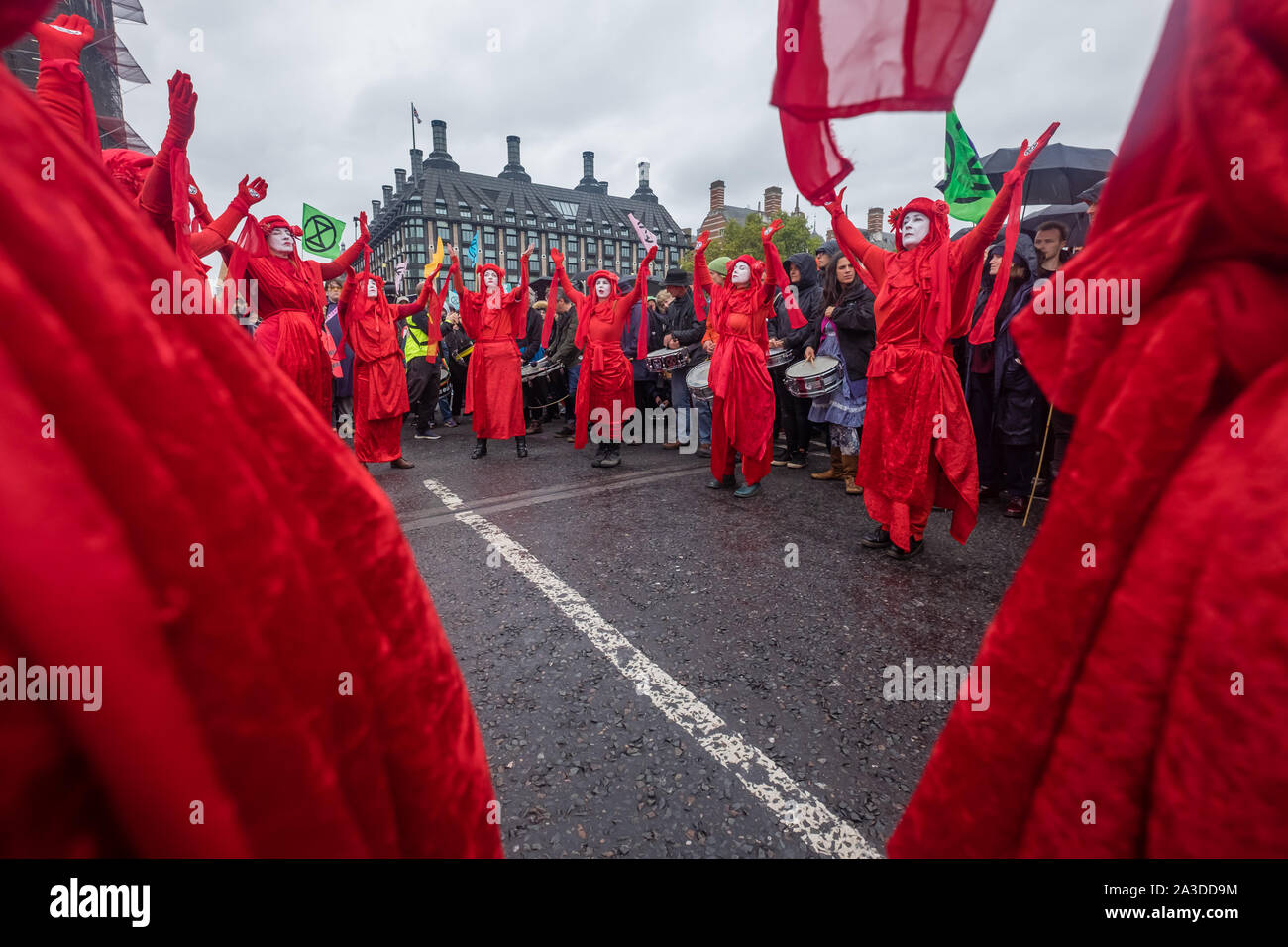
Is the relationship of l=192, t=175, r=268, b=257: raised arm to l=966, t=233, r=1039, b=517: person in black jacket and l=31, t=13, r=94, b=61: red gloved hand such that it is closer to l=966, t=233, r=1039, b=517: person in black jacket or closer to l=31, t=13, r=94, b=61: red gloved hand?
l=31, t=13, r=94, b=61: red gloved hand

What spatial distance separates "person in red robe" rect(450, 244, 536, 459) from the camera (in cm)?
704

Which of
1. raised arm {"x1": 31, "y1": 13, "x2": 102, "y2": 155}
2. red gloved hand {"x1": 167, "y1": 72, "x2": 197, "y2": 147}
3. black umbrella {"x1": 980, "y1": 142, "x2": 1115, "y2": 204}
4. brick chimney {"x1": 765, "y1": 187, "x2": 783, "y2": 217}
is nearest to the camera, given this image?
raised arm {"x1": 31, "y1": 13, "x2": 102, "y2": 155}

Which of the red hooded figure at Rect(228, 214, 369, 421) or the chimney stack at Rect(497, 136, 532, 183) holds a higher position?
the chimney stack at Rect(497, 136, 532, 183)

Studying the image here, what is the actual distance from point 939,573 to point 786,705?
171 centimetres

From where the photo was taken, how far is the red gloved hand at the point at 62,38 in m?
1.58

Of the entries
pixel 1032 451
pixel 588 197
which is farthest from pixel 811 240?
pixel 588 197

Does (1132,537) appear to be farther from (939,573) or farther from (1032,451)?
(1032,451)

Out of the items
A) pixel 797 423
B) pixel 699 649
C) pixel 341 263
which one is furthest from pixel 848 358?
pixel 341 263

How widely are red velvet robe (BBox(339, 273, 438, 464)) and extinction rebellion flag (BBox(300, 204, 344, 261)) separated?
0.36m

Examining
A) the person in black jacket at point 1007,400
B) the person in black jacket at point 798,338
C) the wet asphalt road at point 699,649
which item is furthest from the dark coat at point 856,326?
the wet asphalt road at point 699,649

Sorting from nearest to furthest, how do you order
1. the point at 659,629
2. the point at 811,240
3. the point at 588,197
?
1. the point at 659,629
2. the point at 811,240
3. the point at 588,197

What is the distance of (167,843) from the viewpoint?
45cm

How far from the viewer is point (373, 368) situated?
6160 mm

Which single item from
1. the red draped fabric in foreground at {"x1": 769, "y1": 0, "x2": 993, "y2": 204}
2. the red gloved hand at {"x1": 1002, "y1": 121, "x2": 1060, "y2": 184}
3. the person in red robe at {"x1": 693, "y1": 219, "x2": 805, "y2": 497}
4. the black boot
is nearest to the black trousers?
the person in red robe at {"x1": 693, "y1": 219, "x2": 805, "y2": 497}
